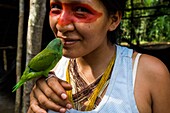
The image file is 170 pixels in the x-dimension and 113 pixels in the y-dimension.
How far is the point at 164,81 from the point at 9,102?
3.81 m

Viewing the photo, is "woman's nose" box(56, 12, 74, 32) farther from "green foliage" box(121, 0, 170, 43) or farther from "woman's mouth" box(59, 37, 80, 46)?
"green foliage" box(121, 0, 170, 43)

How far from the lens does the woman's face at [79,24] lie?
1326 millimetres

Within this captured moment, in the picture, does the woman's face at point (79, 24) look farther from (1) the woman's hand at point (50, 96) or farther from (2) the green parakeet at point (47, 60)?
A: (1) the woman's hand at point (50, 96)

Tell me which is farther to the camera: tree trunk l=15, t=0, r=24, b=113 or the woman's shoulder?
tree trunk l=15, t=0, r=24, b=113

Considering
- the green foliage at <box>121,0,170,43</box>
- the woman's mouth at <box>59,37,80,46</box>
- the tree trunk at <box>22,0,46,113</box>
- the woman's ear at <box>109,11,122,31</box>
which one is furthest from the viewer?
the green foliage at <box>121,0,170,43</box>

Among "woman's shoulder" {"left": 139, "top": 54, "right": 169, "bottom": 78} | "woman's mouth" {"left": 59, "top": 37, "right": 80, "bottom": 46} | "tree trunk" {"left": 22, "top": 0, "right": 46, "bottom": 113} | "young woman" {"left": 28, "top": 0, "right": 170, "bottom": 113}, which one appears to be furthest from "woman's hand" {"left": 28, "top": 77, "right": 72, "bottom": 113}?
"tree trunk" {"left": 22, "top": 0, "right": 46, "bottom": 113}

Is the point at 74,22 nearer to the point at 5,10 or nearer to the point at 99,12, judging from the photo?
the point at 99,12

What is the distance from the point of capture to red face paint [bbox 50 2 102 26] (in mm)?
1346

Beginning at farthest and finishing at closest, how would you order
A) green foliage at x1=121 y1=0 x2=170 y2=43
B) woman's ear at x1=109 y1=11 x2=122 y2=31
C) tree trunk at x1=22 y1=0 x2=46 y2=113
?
green foliage at x1=121 y1=0 x2=170 y2=43, tree trunk at x1=22 y1=0 x2=46 y2=113, woman's ear at x1=109 y1=11 x2=122 y2=31

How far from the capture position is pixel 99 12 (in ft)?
4.55

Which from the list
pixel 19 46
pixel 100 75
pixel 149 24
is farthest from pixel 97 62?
pixel 149 24

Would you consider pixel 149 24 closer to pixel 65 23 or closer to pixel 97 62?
pixel 97 62

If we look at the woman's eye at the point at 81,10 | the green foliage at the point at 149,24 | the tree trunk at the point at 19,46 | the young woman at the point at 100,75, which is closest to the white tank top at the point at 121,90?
the young woman at the point at 100,75

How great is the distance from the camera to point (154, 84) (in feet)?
4.49
